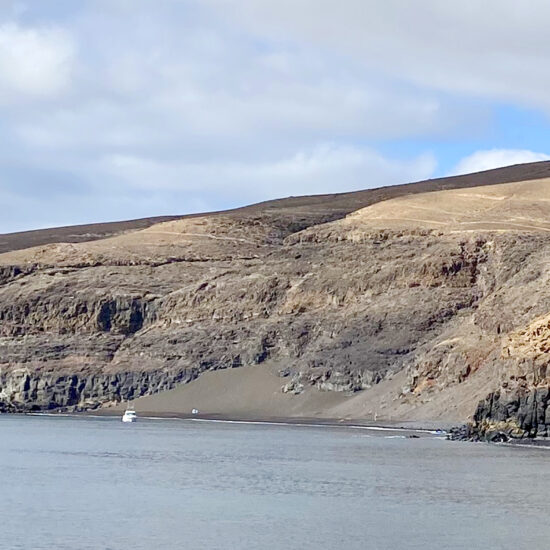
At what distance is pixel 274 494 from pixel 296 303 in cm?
9408

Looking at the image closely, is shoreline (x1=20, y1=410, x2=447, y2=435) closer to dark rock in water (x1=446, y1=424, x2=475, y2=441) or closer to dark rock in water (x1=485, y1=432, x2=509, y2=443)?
dark rock in water (x1=446, y1=424, x2=475, y2=441)

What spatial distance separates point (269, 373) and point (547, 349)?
55.4m

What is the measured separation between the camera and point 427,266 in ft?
478

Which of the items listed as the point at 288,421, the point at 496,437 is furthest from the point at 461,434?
the point at 288,421

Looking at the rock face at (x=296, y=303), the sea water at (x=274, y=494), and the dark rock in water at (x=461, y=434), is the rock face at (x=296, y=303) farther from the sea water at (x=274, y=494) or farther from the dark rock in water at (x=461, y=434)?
the sea water at (x=274, y=494)

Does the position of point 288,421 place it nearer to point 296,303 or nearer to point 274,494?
point 296,303

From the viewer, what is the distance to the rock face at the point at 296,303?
133750mm

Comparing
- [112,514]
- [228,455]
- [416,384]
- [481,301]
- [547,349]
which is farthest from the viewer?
[481,301]

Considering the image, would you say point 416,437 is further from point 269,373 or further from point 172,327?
point 172,327

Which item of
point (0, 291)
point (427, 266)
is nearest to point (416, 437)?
point (427, 266)

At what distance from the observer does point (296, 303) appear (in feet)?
498

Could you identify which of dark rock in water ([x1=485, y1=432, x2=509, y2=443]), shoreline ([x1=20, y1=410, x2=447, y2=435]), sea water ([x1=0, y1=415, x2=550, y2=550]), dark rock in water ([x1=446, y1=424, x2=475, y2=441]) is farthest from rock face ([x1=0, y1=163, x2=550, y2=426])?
sea water ([x1=0, y1=415, x2=550, y2=550])

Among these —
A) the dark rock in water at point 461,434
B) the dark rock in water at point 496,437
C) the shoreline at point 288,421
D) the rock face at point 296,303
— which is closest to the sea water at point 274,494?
the dark rock in water at point 461,434

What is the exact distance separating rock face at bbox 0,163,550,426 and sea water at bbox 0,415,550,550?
1387 inches
